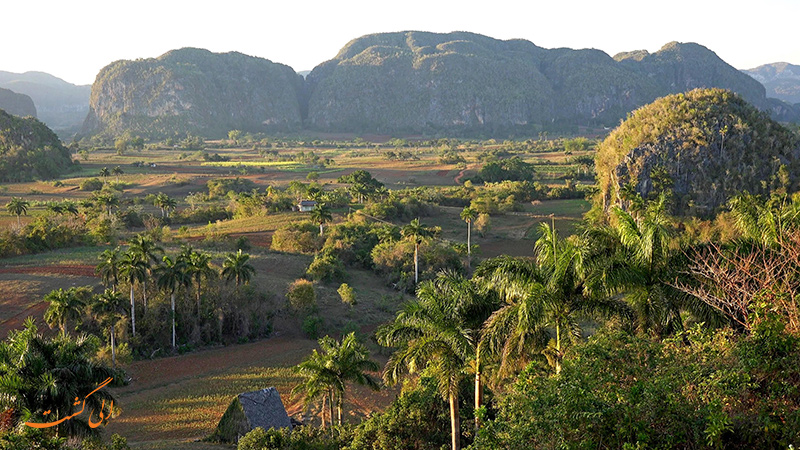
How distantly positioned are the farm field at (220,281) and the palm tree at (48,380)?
228 inches

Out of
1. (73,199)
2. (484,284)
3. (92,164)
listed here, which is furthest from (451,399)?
(92,164)

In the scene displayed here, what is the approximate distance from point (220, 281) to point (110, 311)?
23.8ft

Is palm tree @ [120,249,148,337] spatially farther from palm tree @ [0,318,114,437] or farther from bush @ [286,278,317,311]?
palm tree @ [0,318,114,437]

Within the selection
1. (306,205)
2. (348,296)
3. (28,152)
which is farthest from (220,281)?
(28,152)

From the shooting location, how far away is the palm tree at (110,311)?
27.4m

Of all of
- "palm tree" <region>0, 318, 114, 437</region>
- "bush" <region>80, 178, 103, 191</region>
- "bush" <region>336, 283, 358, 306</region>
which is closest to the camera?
"palm tree" <region>0, 318, 114, 437</region>

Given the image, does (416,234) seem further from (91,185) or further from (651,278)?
(91,185)

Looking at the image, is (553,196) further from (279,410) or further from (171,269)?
(279,410)

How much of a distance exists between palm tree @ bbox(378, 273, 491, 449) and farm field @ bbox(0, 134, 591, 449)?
2.96 metres

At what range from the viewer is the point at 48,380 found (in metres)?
14.0

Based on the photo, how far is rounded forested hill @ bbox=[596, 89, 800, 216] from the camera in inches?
Result: 2242

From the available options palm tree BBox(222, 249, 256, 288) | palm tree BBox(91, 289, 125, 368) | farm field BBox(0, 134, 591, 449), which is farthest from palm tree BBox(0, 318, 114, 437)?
palm tree BBox(222, 249, 256, 288)

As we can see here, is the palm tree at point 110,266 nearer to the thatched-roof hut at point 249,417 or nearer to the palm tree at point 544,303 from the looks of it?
the thatched-roof hut at point 249,417

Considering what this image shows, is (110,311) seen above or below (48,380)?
below
